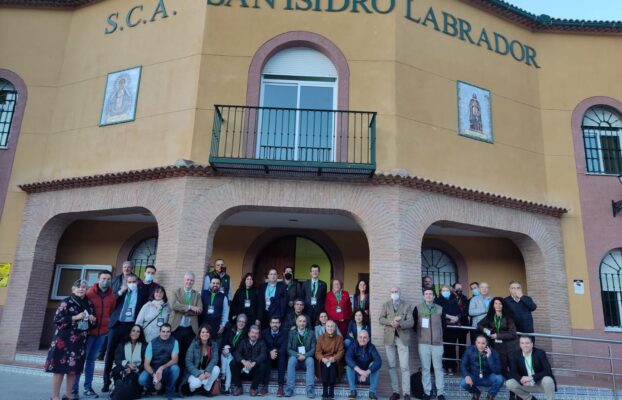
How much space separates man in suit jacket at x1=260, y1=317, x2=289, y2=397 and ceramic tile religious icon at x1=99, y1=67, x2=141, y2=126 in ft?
19.3

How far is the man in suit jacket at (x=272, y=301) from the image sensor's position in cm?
868

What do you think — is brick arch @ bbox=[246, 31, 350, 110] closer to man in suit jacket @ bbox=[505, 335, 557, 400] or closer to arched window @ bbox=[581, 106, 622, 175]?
man in suit jacket @ bbox=[505, 335, 557, 400]

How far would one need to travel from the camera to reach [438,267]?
12.4 m

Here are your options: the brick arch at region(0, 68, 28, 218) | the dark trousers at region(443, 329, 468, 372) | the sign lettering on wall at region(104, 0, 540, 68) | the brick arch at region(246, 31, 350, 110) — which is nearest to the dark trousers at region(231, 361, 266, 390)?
the dark trousers at region(443, 329, 468, 372)

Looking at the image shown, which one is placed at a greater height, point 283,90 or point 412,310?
point 283,90

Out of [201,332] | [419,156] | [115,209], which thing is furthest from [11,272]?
[419,156]

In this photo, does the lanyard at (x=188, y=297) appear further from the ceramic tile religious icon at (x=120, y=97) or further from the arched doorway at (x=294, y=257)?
the ceramic tile religious icon at (x=120, y=97)

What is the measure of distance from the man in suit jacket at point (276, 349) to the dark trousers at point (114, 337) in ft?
7.69

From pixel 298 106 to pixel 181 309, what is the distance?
5.10 metres

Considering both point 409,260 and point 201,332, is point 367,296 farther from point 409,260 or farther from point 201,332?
point 201,332

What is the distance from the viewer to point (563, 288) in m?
10.9

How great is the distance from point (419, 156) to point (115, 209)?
671 cm

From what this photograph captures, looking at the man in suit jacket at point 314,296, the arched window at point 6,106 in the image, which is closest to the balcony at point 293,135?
the man in suit jacket at point 314,296

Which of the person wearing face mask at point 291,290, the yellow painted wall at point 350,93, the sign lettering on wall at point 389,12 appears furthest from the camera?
the sign lettering on wall at point 389,12
